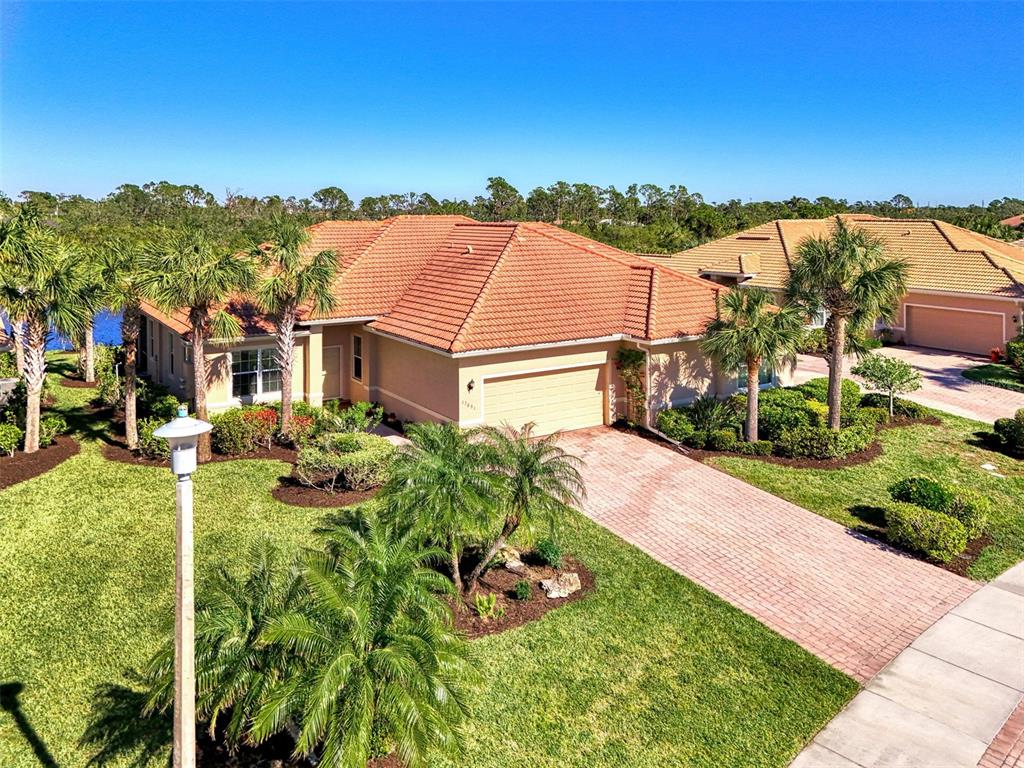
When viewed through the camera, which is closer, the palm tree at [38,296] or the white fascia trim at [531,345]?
the palm tree at [38,296]

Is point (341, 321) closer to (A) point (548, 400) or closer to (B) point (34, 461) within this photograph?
(A) point (548, 400)

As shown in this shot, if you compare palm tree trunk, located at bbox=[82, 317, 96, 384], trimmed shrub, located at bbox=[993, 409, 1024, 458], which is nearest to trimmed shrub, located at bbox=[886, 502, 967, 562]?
trimmed shrub, located at bbox=[993, 409, 1024, 458]

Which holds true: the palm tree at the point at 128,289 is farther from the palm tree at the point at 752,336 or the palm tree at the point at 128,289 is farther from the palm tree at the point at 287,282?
the palm tree at the point at 752,336

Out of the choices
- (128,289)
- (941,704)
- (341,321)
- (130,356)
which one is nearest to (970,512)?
(941,704)

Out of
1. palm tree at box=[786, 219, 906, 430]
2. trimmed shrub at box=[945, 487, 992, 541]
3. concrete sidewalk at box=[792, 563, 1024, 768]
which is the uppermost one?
palm tree at box=[786, 219, 906, 430]

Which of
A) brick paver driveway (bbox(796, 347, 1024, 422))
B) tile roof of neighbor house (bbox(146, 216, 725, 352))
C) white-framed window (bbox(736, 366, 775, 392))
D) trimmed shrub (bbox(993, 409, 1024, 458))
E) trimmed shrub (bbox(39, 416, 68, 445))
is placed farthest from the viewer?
brick paver driveway (bbox(796, 347, 1024, 422))

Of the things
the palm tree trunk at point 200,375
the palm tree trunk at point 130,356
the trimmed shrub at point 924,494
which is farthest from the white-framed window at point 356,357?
the trimmed shrub at point 924,494

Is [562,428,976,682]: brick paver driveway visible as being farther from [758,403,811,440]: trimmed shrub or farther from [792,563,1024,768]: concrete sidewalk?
[758,403,811,440]: trimmed shrub
